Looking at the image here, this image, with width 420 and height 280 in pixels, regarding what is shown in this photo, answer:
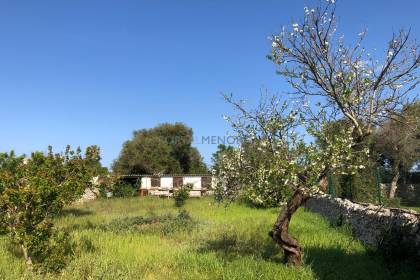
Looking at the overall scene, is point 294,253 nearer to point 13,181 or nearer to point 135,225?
point 13,181

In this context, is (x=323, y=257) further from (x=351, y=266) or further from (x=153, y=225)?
(x=153, y=225)

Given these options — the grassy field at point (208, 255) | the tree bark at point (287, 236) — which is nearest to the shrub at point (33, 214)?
the grassy field at point (208, 255)

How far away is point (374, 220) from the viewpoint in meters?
10.9

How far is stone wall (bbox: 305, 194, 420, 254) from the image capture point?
9.03 meters

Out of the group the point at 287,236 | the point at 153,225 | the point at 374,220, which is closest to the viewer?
the point at 287,236

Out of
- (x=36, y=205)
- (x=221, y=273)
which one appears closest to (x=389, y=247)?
(x=221, y=273)

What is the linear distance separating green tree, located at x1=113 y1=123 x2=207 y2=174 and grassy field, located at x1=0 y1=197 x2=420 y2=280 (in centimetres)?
3049

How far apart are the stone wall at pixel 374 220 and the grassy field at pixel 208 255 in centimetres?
35

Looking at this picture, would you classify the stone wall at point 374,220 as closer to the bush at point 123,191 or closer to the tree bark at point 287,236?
the tree bark at point 287,236

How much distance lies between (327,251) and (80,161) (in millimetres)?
7382

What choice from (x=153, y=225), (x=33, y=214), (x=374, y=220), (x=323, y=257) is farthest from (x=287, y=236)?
(x=153, y=225)

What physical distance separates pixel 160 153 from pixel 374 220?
119 feet

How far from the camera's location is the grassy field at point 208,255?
8.10m

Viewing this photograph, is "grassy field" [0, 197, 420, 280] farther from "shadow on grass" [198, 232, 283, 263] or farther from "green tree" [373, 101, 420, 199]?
"green tree" [373, 101, 420, 199]
